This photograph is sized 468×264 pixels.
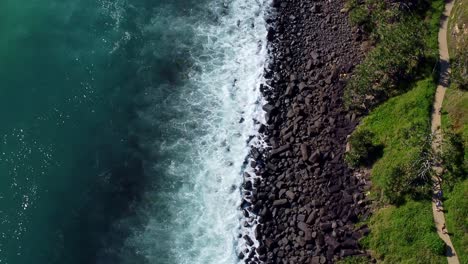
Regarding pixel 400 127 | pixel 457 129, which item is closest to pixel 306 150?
pixel 400 127

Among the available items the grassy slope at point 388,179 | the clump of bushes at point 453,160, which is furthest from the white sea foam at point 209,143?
the clump of bushes at point 453,160

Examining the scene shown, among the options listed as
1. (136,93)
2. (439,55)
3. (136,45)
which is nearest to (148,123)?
(136,93)

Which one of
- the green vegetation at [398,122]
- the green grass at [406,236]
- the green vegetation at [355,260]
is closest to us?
the green grass at [406,236]

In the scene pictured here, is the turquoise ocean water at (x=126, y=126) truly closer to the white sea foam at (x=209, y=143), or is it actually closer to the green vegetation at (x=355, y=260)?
the white sea foam at (x=209, y=143)

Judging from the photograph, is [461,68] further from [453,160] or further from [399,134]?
[453,160]

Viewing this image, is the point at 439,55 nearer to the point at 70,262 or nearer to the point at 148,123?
the point at 148,123

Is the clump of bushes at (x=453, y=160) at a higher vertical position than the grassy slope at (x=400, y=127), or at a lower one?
lower
